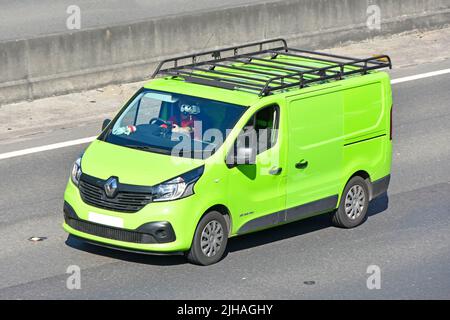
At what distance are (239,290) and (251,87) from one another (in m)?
2.58

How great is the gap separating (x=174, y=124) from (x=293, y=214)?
68.4 inches

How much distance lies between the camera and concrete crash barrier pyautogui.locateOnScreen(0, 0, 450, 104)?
65.2 feet

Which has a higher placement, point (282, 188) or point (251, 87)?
point (251, 87)

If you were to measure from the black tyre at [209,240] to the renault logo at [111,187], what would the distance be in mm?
973

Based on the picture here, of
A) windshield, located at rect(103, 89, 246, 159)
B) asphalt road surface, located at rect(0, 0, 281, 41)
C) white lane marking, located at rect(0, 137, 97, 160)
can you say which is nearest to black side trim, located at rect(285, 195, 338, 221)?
windshield, located at rect(103, 89, 246, 159)

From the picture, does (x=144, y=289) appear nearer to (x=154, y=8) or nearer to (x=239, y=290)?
(x=239, y=290)

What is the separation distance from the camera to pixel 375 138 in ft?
50.0

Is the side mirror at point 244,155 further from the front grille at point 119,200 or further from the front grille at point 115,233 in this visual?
the front grille at point 115,233

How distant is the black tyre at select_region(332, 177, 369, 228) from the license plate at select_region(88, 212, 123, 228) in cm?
310

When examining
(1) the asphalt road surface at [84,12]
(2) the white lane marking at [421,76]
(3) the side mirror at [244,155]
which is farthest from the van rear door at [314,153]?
(2) the white lane marking at [421,76]

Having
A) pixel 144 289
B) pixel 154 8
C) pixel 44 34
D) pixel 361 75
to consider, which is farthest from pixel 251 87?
pixel 154 8

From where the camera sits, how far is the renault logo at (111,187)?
1310cm

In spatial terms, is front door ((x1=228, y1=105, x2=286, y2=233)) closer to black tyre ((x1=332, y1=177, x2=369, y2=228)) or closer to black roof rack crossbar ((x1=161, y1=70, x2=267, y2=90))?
black roof rack crossbar ((x1=161, y1=70, x2=267, y2=90))

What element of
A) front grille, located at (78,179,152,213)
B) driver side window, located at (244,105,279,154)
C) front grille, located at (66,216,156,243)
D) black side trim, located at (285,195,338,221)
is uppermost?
driver side window, located at (244,105,279,154)
